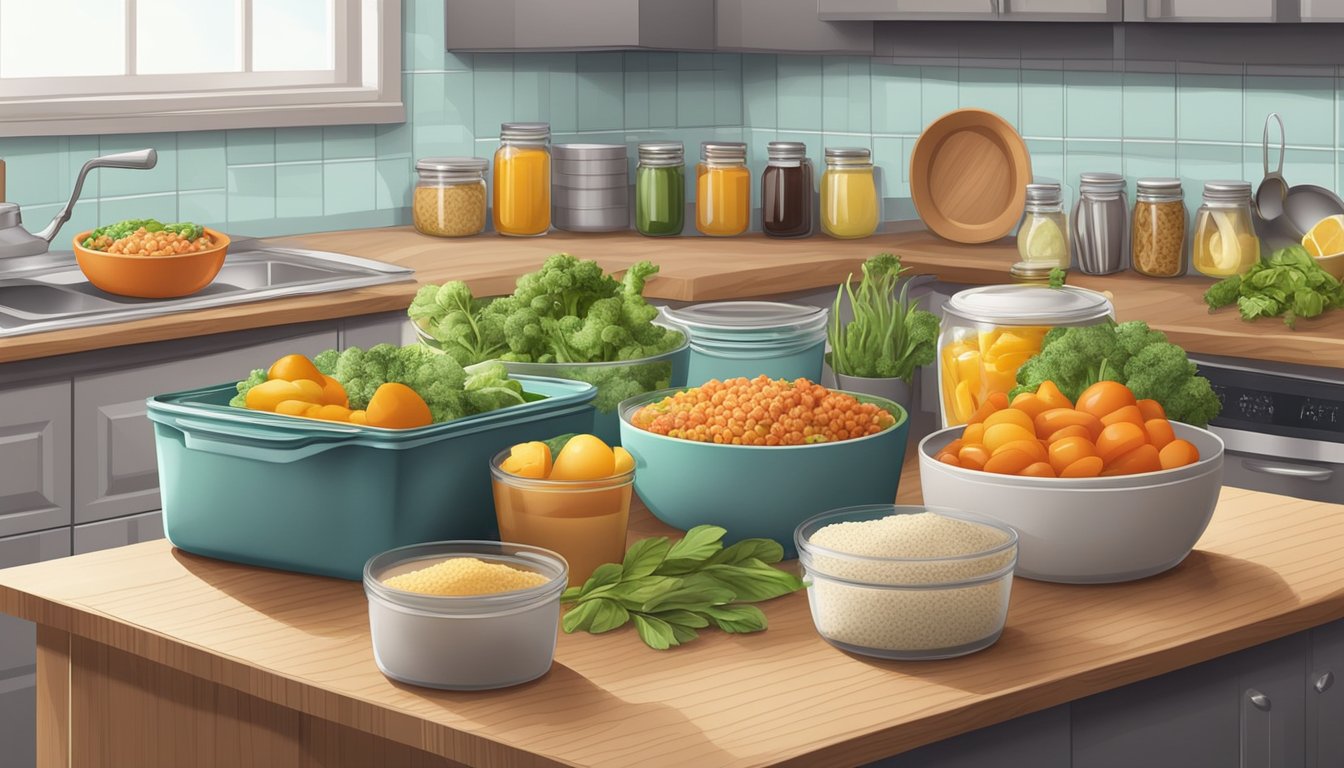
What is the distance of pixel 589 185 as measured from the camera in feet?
14.5

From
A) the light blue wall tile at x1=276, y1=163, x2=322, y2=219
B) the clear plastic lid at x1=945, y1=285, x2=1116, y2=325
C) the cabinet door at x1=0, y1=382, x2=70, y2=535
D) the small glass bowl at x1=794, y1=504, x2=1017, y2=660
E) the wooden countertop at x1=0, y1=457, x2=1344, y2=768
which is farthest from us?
the light blue wall tile at x1=276, y1=163, x2=322, y2=219

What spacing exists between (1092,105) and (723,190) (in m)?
0.95

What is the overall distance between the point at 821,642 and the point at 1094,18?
8.60 ft

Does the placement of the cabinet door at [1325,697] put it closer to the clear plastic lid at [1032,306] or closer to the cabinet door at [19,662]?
the clear plastic lid at [1032,306]

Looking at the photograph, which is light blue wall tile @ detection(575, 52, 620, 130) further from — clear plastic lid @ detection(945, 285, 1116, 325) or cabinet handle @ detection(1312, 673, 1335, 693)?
cabinet handle @ detection(1312, 673, 1335, 693)

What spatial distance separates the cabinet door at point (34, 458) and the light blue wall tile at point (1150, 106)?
258cm

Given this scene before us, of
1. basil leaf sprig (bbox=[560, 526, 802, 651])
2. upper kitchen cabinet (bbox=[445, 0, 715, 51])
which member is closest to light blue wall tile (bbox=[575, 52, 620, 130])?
upper kitchen cabinet (bbox=[445, 0, 715, 51])

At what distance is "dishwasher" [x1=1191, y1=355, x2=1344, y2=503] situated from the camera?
3.05 metres

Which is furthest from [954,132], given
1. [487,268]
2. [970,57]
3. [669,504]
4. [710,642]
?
[710,642]

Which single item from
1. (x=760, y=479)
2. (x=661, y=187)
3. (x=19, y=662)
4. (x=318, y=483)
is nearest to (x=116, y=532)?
(x=19, y=662)

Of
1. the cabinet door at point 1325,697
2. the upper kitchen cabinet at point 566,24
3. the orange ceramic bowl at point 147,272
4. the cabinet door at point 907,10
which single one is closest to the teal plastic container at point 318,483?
the cabinet door at point 1325,697

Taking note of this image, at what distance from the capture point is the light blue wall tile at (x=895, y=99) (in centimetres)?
460

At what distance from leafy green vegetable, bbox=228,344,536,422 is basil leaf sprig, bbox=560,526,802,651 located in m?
0.24

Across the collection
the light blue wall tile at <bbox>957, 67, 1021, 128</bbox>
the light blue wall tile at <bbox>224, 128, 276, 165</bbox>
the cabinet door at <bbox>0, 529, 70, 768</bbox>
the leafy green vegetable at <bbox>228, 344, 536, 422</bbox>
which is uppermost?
the light blue wall tile at <bbox>957, 67, 1021, 128</bbox>
